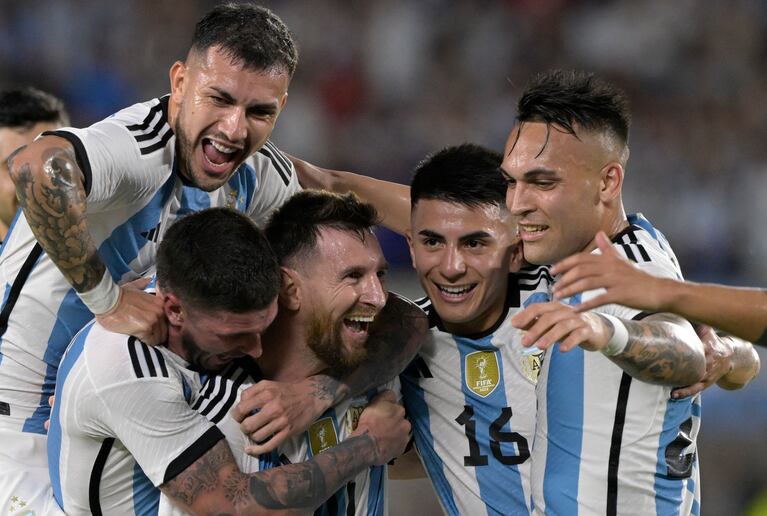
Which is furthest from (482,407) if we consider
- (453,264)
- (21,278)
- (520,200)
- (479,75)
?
(479,75)

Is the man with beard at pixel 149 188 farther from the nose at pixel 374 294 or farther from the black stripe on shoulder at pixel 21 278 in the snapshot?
the nose at pixel 374 294

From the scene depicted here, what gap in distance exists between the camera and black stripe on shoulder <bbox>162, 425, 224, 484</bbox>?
3666mm

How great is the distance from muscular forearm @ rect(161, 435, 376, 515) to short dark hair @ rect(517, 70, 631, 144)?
146 cm

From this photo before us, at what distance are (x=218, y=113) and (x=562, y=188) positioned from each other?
144 centimetres

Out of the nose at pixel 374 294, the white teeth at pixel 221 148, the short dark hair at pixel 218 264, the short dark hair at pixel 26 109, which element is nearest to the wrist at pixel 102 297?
the short dark hair at pixel 218 264

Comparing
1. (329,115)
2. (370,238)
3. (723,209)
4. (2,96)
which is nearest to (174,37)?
(329,115)

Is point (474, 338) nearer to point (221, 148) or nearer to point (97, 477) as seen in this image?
point (221, 148)

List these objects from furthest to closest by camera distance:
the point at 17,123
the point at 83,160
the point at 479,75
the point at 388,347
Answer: the point at 479,75, the point at 17,123, the point at 388,347, the point at 83,160

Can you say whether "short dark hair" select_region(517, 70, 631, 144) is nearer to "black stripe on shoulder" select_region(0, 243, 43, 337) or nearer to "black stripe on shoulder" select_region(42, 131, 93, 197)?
"black stripe on shoulder" select_region(42, 131, 93, 197)

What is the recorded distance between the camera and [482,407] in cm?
449

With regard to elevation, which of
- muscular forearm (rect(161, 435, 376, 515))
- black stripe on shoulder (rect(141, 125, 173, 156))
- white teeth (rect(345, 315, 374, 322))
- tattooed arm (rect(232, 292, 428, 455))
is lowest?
muscular forearm (rect(161, 435, 376, 515))

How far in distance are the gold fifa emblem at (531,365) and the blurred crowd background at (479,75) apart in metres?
4.29

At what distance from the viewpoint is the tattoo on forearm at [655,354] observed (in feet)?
10.9

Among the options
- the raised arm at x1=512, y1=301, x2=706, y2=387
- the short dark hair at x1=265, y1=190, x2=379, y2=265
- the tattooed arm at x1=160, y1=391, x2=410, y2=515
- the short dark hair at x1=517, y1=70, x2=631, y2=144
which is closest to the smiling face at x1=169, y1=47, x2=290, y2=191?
the short dark hair at x1=265, y1=190, x2=379, y2=265
